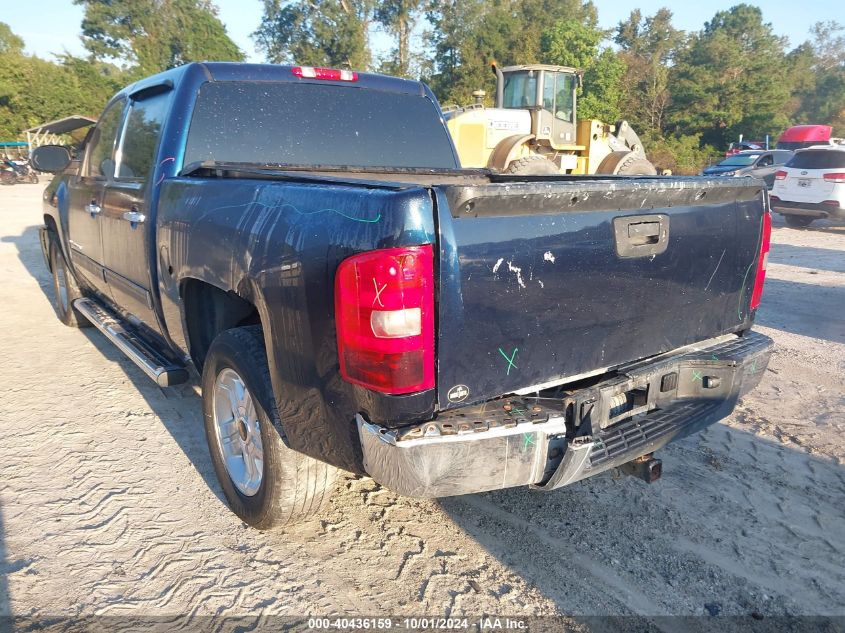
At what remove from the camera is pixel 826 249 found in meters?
11.0

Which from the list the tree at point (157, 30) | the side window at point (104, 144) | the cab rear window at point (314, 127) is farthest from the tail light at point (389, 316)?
the tree at point (157, 30)

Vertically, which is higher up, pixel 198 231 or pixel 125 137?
pixel 125 137

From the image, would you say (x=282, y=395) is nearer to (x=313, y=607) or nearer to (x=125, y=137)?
(x=313, y=607)

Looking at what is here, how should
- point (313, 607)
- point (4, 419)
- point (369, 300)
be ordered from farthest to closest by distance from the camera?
1. point (4, 419)
2. point (313, 607)
3. point (369, 300)

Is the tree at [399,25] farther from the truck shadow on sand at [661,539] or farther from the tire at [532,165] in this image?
the truck shadow on sand at [661,539]

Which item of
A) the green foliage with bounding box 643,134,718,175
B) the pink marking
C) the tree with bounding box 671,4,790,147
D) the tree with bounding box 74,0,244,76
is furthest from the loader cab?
the tree with bounding box 74,0,244,76

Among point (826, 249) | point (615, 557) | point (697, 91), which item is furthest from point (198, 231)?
point (697, 91)

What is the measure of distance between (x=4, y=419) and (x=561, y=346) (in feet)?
12.3

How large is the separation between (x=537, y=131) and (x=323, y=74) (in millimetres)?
11057

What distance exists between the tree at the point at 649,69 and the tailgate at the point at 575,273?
40735mm

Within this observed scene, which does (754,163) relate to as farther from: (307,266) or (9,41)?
(9,41)

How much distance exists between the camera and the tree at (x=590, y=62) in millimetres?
37969

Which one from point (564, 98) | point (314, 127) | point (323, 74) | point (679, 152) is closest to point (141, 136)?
point (314, 127)

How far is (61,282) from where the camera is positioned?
6.25m
